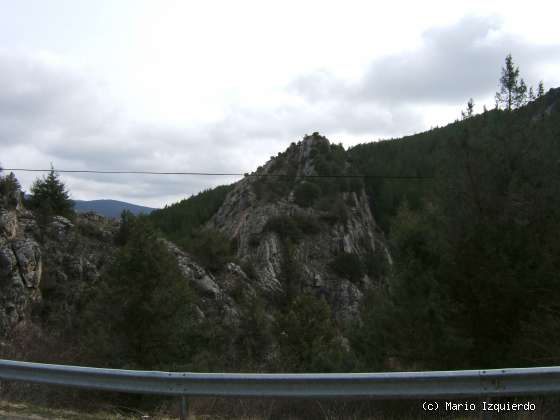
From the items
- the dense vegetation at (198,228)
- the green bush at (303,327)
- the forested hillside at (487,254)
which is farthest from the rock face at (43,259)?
the forested hillside at (487,254)

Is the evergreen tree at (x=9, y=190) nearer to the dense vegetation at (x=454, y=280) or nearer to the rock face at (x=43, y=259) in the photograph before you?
the rock face at (x=43, y=259)

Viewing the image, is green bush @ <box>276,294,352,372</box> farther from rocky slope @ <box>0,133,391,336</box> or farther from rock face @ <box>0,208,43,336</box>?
rock face @ <box>0,208,43,336</box>

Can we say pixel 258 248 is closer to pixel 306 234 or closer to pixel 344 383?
pixel 306 234

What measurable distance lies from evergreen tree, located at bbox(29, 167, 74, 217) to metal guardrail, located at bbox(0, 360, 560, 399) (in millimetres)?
30143

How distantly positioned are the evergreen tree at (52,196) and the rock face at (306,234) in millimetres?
16995

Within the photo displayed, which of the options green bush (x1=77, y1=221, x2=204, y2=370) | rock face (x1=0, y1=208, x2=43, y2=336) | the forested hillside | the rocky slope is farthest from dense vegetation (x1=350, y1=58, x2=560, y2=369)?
rock face (x1=0, y1=208, x2=43, y2=336)

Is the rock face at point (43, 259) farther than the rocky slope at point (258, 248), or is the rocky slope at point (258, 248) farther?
the rocky slope at point (258, 248)

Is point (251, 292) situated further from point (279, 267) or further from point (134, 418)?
point (134, 418)

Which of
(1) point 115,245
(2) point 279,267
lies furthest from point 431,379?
(2) point 279,267

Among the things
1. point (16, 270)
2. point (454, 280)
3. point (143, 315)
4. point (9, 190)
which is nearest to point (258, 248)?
point (9, 190)

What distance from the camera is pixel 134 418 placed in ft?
15.8

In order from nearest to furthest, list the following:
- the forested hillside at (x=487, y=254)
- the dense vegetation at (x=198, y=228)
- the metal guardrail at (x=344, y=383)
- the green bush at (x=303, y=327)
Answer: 1. the metal guardrail at (x=344, y=383)
2. the forested hillside at (x=487, y=254)
3. the green bush at (x=303, y=327)
4. the dense vegetation at (x=198, y=228)

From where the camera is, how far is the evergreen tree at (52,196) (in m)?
31.7

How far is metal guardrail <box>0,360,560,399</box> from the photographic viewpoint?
363cm
